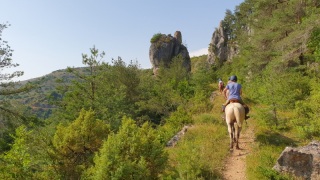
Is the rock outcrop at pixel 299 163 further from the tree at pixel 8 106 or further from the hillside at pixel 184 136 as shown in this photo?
the tree at pixel 8 106

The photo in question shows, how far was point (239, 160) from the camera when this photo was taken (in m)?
9.73

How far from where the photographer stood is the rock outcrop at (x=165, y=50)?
63.4 m

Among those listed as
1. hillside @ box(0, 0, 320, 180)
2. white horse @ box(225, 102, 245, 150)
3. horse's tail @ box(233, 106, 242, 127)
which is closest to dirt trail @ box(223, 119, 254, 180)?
hillside @ box(0, 0, 320, 180)

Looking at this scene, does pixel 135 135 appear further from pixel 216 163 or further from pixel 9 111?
pixel 9 111

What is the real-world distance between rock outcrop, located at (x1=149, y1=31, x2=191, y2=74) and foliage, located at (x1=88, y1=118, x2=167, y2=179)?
5497cm

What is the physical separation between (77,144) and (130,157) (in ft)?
8.32

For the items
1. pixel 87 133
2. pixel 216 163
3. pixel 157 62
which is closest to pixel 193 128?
pixel 216 163

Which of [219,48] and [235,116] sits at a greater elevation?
[219,48]

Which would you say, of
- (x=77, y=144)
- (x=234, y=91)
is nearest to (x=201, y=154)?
(x=234, y=91)

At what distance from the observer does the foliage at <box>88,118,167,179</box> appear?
657 cm

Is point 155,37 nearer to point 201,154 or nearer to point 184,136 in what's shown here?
point 184,136

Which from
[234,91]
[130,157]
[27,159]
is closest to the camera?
[130,157]

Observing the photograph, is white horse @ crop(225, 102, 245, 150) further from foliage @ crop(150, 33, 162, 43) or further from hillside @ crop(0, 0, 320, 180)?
foliage @ crop(150, 33, 162, 43)

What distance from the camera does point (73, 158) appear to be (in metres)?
8.90
